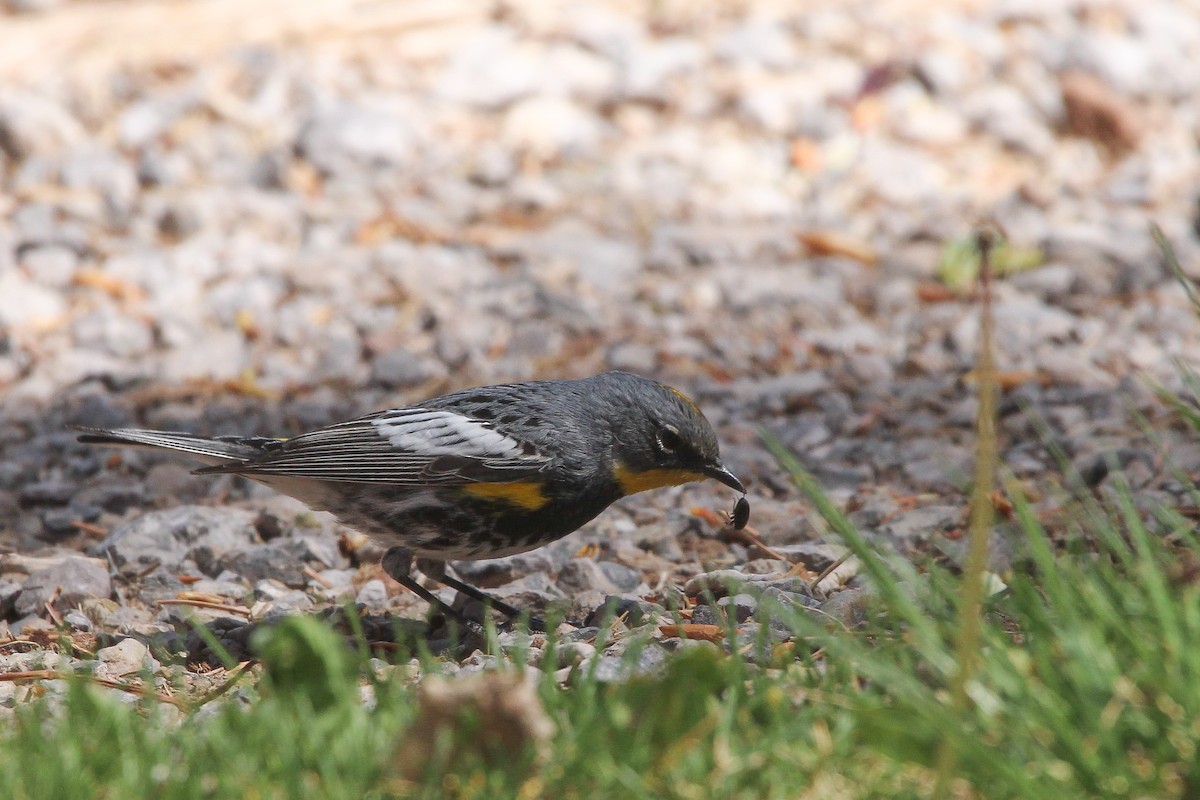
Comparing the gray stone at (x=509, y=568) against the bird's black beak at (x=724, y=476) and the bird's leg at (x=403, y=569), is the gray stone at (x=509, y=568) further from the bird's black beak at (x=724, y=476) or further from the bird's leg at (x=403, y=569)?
the bird's black beak at (x=724, y=476)

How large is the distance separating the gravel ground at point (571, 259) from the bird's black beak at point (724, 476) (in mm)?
258

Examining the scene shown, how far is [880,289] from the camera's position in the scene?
745cm

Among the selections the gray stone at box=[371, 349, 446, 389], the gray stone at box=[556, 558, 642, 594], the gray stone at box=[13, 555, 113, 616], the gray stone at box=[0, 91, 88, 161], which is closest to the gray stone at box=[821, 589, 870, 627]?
the gray stone at box=[556, 558, 642, 594]

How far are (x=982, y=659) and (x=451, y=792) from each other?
1.03 m

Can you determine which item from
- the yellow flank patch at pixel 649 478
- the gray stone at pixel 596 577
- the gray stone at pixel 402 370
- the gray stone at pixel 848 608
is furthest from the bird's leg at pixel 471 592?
the gray stone at pixel 402 370

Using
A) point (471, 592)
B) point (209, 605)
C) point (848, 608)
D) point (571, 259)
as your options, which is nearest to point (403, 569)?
point (471, 592)

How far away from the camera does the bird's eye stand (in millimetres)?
4730

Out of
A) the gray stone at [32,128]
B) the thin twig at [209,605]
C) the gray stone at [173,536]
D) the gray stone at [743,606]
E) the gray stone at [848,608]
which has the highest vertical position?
the gray stone at [32,128]

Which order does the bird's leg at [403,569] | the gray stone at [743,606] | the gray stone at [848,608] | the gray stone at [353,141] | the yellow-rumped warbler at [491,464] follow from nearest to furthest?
the gray stone at [848,608]
the gray stone at [743,606]
the yellow-rumped warbler at [491,464]
the bird's leg at [403,569]
the gray stone at [353,141]

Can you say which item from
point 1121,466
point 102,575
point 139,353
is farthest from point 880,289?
point 102,575

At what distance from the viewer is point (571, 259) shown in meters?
7.60

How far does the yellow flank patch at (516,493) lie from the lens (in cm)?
457

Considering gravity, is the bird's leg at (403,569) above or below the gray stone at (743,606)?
below

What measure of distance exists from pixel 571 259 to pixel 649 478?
2990 mm
